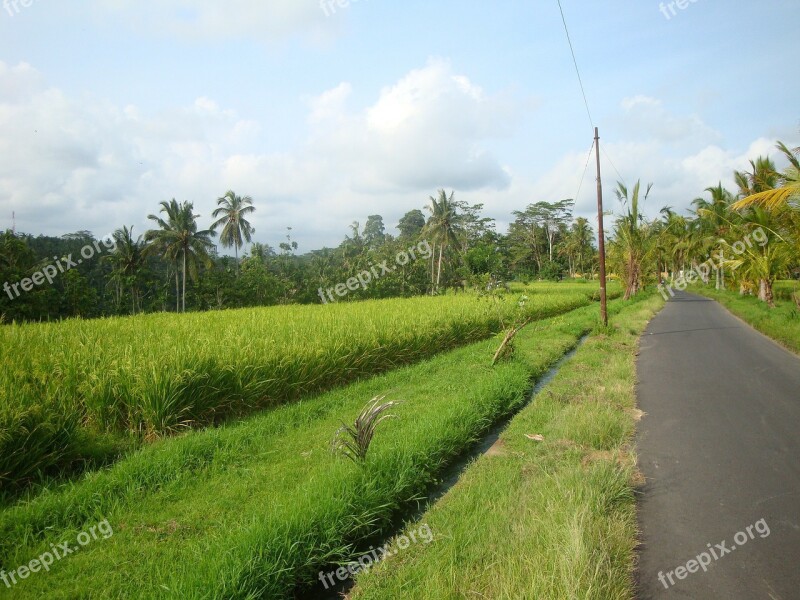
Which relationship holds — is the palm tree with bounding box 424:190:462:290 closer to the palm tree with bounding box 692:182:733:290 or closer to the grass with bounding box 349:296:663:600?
the palm tree with bounding box 692:182:733:290

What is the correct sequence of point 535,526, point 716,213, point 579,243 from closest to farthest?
point 535,526, point 716,213, point 579,243

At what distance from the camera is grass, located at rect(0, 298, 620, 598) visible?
9.78 feet

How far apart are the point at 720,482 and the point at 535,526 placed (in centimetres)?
204

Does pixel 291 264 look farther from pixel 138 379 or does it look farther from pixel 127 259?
pixel 138 379

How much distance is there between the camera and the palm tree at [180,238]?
103 ft

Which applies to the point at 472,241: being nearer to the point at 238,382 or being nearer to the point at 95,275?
the point at 95,275

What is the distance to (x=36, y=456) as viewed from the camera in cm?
445

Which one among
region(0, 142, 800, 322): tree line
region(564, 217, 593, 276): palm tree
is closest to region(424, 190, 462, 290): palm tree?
region(0, 142, 800, 322): tree line

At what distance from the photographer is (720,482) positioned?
163 inches

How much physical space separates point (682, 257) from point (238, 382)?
4691 centimetres

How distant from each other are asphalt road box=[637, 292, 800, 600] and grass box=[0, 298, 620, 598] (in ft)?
6.76

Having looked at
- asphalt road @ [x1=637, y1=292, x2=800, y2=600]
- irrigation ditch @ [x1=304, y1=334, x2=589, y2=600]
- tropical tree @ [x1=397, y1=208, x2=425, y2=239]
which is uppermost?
tropical tree @ [x1=397, y1=208, x2=425, y2=239]

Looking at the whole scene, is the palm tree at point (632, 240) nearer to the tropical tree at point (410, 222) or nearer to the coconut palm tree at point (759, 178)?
the coconut palm tree at point (759, 178)

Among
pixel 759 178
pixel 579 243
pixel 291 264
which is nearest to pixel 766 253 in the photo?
pixel 759 178
